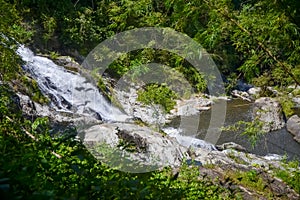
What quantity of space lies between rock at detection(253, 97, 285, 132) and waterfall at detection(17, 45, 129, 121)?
260cm

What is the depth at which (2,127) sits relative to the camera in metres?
2.81

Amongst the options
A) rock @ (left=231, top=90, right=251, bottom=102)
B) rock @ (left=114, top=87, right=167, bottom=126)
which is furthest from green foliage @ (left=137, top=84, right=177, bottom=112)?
rock @ (left=231, top=90, right=251, bottom=102)

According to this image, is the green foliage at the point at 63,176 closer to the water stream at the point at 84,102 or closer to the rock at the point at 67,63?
the water stream at the point at 84,102

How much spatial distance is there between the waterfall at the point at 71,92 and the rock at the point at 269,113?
2.60 meters

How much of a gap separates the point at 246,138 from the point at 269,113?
2065mm

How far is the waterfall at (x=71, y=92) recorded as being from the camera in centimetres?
684

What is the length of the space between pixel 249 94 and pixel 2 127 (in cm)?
928

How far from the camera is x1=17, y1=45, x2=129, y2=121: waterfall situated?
684 centimetres

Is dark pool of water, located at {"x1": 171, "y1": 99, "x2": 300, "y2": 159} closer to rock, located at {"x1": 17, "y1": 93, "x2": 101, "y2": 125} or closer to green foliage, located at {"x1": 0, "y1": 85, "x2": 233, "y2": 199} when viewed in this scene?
green foliage, located at {"x1": 0, "y1": 85, "x2": 233, "y2": 199}

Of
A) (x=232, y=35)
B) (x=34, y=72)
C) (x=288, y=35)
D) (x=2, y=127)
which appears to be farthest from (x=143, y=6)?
(x=34, y=72)

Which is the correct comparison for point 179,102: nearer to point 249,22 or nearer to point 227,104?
point 227,104

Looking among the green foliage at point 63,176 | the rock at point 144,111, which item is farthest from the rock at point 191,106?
the green foliage at point 63,176

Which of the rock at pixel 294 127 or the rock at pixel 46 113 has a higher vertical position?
the rock at pixel 46 113

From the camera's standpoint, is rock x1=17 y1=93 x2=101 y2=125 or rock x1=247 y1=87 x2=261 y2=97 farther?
rock x1=247 y1=87 x2=261 y2=97
